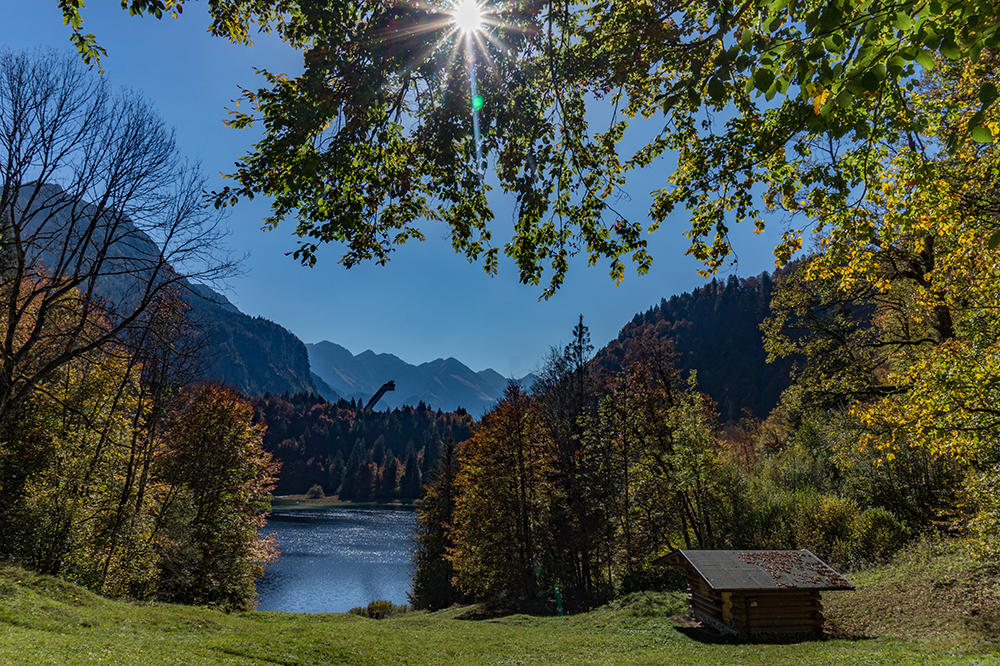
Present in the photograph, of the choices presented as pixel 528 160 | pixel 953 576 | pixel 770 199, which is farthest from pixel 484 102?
pixel 953 576

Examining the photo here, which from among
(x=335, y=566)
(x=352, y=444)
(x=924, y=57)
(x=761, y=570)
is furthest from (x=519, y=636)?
(x=352, y=444)

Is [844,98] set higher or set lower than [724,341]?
lower

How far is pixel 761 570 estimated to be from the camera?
17.0 m

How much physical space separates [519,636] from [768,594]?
9304mm

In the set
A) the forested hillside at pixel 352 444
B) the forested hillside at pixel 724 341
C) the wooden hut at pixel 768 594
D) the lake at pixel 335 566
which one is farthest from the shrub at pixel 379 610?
the forested hillside at pixel 724 341

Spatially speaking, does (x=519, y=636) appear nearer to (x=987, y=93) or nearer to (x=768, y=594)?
(x=768, y=594)

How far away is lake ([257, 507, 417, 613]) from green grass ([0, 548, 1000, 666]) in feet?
56.9

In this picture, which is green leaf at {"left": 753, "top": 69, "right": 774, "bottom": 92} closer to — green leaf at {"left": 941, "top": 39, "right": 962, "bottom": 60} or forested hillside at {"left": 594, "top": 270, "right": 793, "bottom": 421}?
green leaf at {"left": 941, "top": 39, "right": 962, "bottom": 60}

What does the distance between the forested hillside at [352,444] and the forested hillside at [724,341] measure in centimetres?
6477

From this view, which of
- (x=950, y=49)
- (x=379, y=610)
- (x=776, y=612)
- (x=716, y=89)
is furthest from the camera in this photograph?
(x=379, y=610)

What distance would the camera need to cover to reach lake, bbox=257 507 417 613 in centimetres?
3506

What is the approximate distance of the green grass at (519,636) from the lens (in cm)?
1002

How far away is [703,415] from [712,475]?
132 inches

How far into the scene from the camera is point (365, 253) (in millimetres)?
6422
